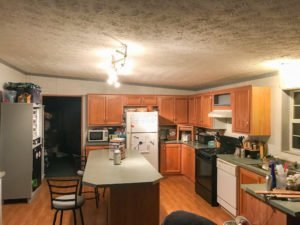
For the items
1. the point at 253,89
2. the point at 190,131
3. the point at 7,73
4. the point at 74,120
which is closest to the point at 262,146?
the point at 253,89

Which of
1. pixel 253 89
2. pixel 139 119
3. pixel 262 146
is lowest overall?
pixel 262 146

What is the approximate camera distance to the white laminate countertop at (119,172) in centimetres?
278

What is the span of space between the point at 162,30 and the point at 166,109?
174 inches

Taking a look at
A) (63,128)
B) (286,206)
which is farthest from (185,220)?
(63,128)

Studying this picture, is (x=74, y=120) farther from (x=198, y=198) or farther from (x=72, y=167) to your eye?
(x=198, y=198)

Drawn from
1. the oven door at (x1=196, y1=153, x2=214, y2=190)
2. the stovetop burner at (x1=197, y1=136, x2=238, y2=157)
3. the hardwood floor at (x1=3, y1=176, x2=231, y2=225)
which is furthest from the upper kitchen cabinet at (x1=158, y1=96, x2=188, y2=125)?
the hardwood floor at (x1=3, y1=176, x2=231, y2=225)

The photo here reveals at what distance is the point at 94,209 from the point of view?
13.9 feet

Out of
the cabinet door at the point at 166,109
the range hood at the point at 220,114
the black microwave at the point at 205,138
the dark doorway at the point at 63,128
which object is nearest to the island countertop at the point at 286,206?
the range hood at the point at 220,114

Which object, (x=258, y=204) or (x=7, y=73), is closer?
(x=258, y=204)

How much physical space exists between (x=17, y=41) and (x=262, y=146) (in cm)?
392

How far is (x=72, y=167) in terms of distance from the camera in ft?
24.2

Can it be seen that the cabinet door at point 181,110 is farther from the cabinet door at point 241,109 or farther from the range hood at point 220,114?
the cabinet door at point 241,109

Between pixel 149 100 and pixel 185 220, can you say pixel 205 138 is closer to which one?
pixel 149 100

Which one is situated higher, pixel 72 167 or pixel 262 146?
pixel 262 146
